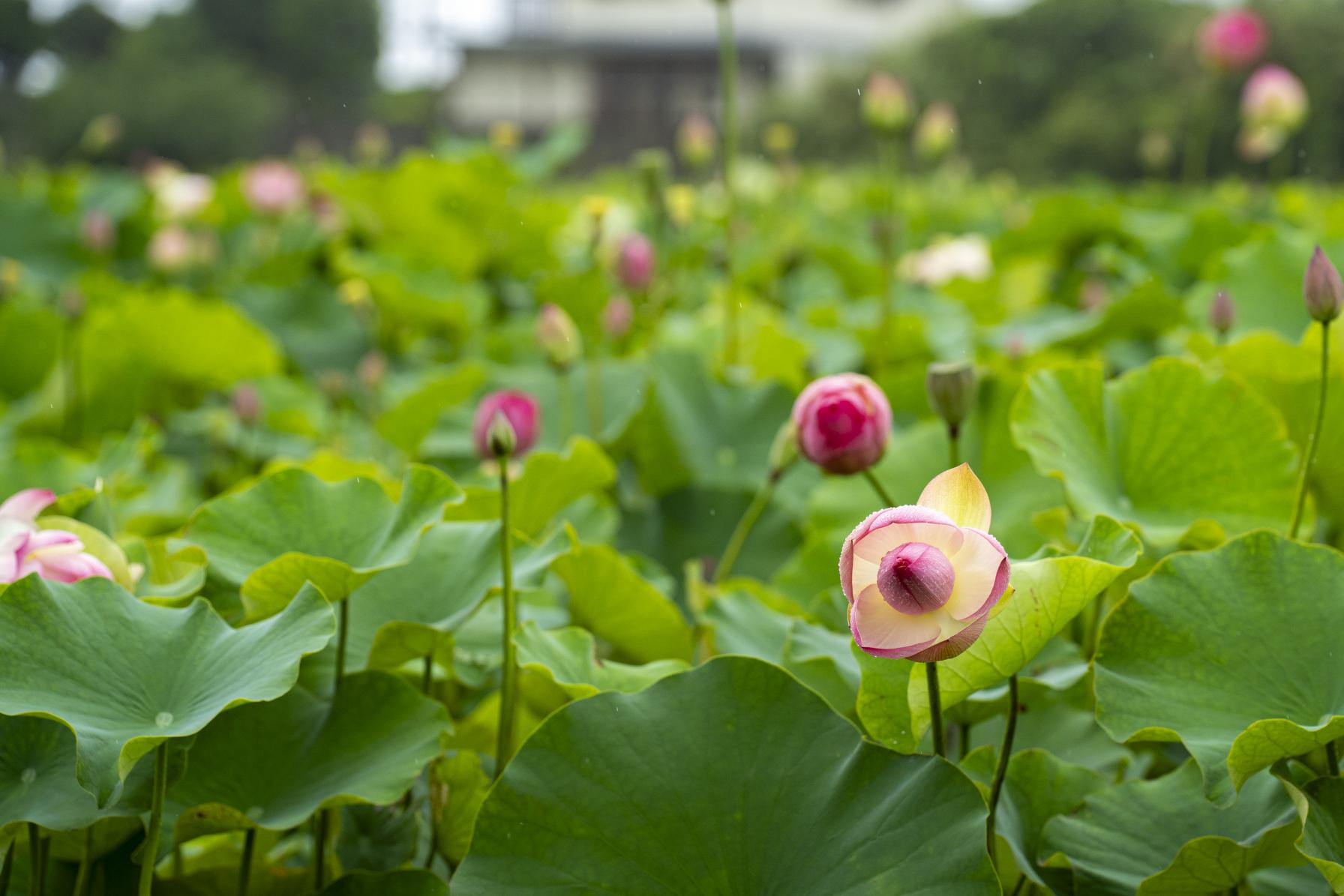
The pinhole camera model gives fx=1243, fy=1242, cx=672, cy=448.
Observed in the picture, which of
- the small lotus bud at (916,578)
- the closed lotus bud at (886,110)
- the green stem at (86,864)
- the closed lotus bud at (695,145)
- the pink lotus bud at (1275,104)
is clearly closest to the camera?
the small lotus bud at (916,578)

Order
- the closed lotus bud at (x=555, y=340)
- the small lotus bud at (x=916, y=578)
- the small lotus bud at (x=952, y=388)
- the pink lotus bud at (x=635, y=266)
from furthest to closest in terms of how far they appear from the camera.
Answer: the pink lotus bud at (x=635, y=266) → the closed lotus bud at (x=555, y=340) → the small lotus bud at (x=952, y=388) → the small lotus bud at (x=916, y=578)

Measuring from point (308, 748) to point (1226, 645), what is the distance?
35 centimetres

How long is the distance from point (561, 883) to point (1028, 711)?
230 millimetres

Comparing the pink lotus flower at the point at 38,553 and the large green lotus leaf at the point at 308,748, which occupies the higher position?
the pink lotus flower at the point at 38,553

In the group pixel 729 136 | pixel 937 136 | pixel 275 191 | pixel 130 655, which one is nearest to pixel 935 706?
pixel 130 655

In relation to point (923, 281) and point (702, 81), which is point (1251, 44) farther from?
point (702, 81)

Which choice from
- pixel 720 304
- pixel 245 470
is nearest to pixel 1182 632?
pixel 245 470

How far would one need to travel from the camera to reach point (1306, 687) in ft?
1.38

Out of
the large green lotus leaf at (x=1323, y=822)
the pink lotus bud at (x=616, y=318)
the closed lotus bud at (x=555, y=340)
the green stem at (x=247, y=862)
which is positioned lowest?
the green stem at (x=247, y=862)

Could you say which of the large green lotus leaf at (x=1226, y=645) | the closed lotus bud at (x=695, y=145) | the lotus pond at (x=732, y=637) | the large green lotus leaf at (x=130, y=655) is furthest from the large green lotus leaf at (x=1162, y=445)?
the closed lotus bud at (x=695, y=145)

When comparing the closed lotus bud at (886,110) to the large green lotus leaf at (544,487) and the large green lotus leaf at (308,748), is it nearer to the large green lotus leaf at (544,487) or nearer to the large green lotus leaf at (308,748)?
the large green lotus leaf at (544,487)

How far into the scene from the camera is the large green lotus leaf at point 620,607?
0.59 metres

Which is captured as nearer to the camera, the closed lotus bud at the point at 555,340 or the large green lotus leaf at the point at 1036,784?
the large green lotus leaf at the point at 1036,784

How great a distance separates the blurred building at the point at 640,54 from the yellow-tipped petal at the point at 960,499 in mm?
7706
